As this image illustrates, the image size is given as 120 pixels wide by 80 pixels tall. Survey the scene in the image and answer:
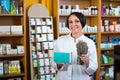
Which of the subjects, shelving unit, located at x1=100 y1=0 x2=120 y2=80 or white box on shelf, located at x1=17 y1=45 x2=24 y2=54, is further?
shelving unit, located at x1=100 y1=0 x2=120 y2=80

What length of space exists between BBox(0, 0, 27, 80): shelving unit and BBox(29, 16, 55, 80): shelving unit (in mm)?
160

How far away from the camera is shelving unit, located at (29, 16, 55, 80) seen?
413 centimetres

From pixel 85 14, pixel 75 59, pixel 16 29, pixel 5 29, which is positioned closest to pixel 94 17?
pixel 85 14

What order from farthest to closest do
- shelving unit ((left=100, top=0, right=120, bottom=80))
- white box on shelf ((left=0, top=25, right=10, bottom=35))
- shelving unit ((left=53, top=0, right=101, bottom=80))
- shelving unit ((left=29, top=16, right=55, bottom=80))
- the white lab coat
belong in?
shelving unit ((left=100, top=0, right=120, bottom=80)) < shelving unit ((left=53, top=0, right=101, bottom=80)) < shelving unit ((left=29, top=16, right=55, bottom=80)) < white box on shelf ((left=0, top=25, right=10, bottom=35)) < the white lab coat

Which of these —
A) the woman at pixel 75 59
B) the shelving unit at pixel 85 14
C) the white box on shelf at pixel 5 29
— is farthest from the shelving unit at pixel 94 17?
the woman at pixel 75 59

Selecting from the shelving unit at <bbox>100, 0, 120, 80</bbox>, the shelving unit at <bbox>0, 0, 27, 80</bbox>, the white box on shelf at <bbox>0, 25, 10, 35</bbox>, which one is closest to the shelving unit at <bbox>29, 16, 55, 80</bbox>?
the shelving unit at <bbox>0, 0, 27, 80</bbox>

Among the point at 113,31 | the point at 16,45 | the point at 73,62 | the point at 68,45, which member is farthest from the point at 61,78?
the point at 113,31

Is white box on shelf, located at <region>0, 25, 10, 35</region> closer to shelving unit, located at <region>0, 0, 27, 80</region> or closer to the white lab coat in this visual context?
shelving unit, located at <region>0, 0, 27, 80</region>

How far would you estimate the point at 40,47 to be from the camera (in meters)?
4.18

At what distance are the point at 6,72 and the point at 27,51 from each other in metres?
0.64

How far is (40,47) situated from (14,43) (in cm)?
56

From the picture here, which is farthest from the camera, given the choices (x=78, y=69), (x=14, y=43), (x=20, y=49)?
(x=14, y=43)

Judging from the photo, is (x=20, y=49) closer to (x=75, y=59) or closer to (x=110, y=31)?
(x=110, y=31)

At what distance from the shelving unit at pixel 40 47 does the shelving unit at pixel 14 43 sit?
0.52 ft
